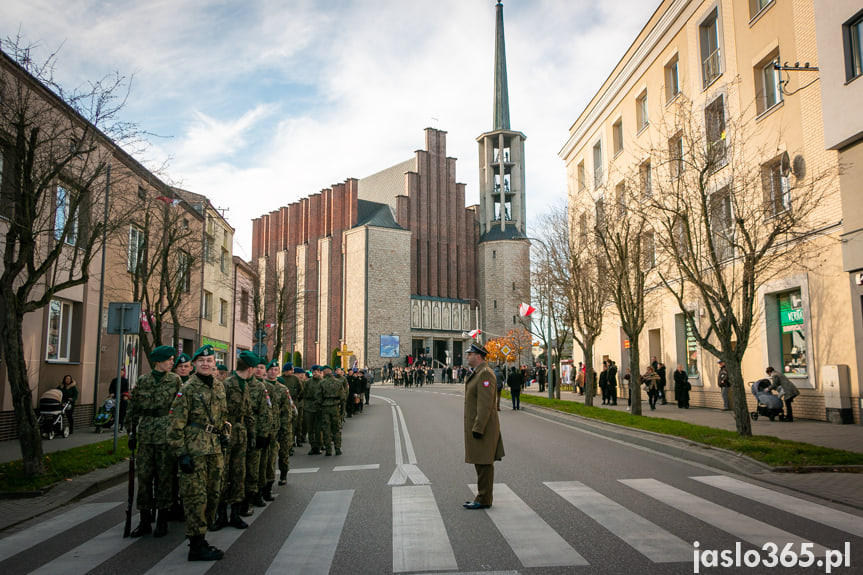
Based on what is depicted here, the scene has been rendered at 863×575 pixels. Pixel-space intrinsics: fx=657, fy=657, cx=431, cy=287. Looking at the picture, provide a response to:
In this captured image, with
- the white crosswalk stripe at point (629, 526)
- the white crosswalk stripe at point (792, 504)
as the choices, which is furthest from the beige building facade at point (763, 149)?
the white crosswalk stripe at point (629, 526)

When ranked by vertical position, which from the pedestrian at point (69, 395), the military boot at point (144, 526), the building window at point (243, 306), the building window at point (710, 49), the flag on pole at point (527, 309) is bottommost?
the military boot at point (144, 526)

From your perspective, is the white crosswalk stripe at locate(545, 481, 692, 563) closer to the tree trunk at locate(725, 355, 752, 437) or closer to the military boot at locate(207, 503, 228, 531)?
the military boot at locate(207, 503, 228, 531)

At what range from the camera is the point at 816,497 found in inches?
300

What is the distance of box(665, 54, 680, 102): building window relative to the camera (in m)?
24.4

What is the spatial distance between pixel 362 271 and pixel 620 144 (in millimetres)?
44196

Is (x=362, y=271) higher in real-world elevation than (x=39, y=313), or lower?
higher

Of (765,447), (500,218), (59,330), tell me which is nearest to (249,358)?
(765,447)

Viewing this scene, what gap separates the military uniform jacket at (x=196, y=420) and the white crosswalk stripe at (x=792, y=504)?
19.2 feet

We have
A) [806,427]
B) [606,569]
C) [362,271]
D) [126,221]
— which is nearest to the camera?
[606,569]

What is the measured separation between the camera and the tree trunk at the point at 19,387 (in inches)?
386

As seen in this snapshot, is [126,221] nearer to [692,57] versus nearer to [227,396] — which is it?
[227,396]

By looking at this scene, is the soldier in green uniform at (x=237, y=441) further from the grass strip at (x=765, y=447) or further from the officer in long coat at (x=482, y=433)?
the grass strip at (x=765, y=447)

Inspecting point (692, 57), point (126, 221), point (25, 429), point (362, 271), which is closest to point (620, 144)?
point (692, 57)

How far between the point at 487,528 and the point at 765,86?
1742 cm
